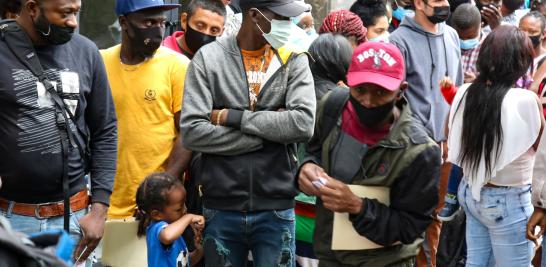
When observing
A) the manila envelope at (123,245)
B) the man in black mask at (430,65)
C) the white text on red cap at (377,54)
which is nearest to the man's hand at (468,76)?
the man in black mask at (430,65)

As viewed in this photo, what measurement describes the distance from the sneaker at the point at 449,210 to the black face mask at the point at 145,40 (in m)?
2.78

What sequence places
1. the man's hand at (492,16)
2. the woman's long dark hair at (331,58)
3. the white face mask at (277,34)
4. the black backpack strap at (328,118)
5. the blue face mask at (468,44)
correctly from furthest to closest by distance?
1. the man's hand at (492,16)
2. the blue face mask at (468,44)
3. the woman's long dark hair at (331,58)
4. the white face mask at (277,34)
5. the black backpack strap at (328,118)

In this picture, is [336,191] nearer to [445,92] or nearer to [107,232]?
[107,232]

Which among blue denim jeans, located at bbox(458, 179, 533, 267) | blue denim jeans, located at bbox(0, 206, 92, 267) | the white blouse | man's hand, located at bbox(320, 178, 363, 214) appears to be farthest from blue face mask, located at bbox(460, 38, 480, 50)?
blue denim jeans, located at bbox(0, 206, 92, 267)

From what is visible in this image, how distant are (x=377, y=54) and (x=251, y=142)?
1.06m

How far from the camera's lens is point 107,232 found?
5.68m

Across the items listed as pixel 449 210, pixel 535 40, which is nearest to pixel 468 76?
pixel 535 40

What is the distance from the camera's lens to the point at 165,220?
5.61 m

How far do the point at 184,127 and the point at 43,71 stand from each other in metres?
0.89

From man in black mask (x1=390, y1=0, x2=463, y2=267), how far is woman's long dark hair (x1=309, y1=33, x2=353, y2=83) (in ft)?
5.23

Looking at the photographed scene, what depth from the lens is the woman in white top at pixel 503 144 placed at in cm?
586

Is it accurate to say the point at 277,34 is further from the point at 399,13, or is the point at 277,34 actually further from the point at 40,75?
the point at 399,13

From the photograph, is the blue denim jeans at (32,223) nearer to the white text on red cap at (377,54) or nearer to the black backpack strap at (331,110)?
the black backpack strap at (331,110)

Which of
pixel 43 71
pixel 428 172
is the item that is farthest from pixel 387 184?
pixel 43 71
